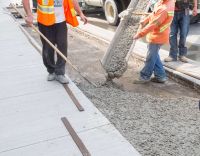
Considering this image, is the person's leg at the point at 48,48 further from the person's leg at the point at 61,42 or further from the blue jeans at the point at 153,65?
the blue jeans at the point at 153,65

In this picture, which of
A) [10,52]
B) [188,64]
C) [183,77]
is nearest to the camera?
[183,77]

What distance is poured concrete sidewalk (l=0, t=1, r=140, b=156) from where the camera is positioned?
3557 mm

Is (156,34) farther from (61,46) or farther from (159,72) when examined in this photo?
(61,46)

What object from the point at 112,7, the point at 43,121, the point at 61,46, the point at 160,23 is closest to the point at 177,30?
the point at 160,23

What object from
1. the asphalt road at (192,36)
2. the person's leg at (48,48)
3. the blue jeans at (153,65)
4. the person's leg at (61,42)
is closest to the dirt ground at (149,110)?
the blue jeans at (153,65)

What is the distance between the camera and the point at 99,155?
3.41m

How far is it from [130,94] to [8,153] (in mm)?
2042

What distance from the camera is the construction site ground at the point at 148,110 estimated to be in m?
3.62

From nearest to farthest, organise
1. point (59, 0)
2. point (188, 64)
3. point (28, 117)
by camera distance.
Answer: point (28, 117) < point (59, 0) < point (188, 64)

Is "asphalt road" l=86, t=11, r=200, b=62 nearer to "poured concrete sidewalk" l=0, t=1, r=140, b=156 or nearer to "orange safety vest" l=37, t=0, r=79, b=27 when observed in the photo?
"poured concrete sidewalk" l=0, t=1, r=140, b=156

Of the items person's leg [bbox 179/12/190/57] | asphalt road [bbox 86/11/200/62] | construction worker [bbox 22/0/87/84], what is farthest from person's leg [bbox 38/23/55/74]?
asphalt road [bbox 86/11/200/62]

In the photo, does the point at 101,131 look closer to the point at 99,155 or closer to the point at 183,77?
the point at 99,155

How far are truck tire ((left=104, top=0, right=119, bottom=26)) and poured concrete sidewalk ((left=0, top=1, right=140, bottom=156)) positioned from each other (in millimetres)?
4963

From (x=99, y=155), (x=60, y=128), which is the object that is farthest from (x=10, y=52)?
(x=99, y=155)
